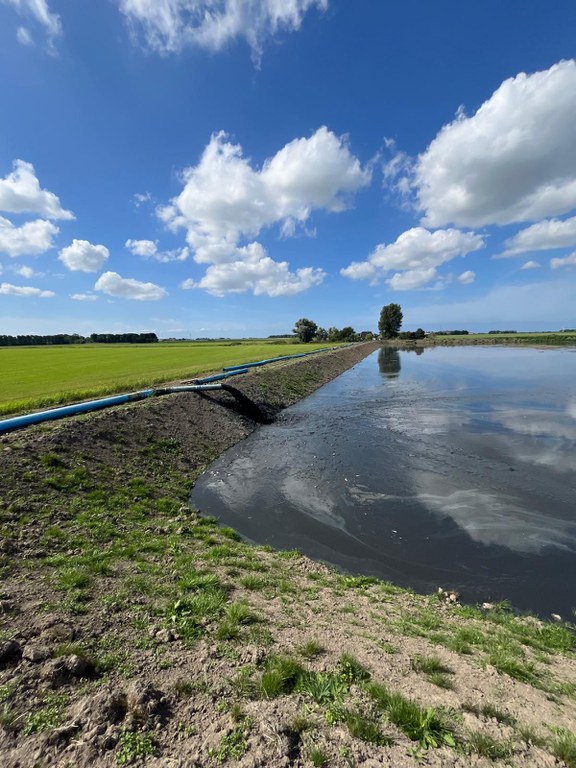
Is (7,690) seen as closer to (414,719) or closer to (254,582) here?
(254,582)

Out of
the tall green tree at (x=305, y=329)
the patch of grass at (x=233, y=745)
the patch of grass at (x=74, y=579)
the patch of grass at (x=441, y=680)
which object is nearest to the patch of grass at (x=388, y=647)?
the patch of grass at (x=441, y=680)

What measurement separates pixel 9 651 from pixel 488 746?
612cm

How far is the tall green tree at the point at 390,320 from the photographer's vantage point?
14407cm

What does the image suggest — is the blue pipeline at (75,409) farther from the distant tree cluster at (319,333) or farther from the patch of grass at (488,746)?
the distant tree cluster at (319,333)

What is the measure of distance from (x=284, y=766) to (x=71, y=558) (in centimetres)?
657

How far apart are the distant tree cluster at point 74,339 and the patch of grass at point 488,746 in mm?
156985

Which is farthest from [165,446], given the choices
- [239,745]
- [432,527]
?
[239,745]

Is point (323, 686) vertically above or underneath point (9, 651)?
underneath

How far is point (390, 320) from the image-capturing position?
478 feet

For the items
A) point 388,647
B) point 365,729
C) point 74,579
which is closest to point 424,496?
point 388,647

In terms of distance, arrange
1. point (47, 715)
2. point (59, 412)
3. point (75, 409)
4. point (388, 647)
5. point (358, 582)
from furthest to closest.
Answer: point (75, 409), point (59, 412), point (358, 582), point (388, 647), point (47, 715)

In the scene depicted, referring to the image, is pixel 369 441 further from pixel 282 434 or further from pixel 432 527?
pixel 432 527

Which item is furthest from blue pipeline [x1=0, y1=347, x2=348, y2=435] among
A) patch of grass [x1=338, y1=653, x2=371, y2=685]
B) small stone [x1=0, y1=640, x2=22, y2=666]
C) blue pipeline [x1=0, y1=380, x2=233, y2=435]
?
patch of grass [x1=338, y1=653, x2=371, y2=685]

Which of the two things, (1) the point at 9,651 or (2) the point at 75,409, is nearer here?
(1) the point at 9,651
